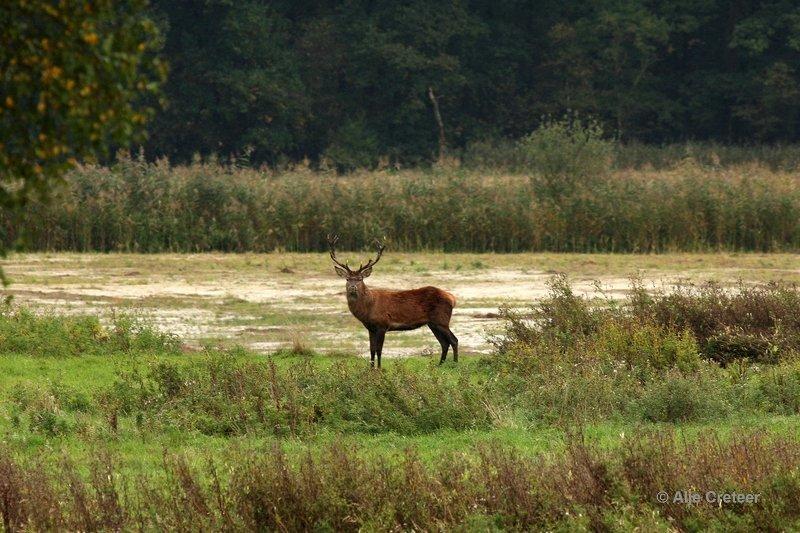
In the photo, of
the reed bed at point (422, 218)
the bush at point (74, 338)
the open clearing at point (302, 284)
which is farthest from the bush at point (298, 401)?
the reed bed at point (422, 218)

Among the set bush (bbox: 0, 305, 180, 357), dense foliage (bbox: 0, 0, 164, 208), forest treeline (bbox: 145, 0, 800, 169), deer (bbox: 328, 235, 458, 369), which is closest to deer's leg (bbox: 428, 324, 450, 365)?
deer (bbox: 328, 235, 458, 369)

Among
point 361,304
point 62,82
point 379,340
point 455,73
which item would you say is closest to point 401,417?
point 379,340

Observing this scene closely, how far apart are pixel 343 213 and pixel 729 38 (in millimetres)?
36560

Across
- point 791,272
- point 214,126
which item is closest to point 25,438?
point 791,272

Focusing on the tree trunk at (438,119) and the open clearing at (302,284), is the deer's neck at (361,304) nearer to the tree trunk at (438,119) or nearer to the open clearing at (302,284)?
the open clearing at (302,284)

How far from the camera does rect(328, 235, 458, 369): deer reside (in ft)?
56.1

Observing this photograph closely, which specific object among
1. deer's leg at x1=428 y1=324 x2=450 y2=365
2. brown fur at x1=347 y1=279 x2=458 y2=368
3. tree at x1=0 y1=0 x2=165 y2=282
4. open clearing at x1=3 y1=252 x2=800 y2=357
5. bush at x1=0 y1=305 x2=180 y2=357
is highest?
tree at x1=0 y1=0 x2=165 y2=282

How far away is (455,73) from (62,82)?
58.8 meters

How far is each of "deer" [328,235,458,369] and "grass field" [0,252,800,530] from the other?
1.69ft

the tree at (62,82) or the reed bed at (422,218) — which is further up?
the tree at (62,82)

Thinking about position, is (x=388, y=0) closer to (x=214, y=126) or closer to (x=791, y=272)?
(x=214, y=126)

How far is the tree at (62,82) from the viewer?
7.54 m

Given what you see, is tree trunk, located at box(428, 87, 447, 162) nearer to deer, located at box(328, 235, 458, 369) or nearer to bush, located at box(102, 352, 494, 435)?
deer, located at box(328, 235, 458, 369)

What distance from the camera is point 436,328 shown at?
17531mm
